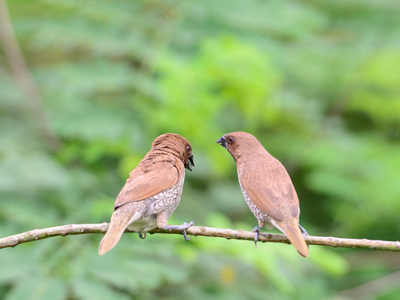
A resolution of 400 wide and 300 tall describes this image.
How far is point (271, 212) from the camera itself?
9.66 ft

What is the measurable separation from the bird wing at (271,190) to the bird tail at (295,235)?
0.07 m

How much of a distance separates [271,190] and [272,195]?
43 millimetres

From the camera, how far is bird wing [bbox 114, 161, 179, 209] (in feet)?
10.1

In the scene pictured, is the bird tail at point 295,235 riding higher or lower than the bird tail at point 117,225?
higher

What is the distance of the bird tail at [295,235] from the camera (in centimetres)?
251

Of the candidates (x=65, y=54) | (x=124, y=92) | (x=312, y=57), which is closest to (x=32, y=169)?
(x=124, y=92)

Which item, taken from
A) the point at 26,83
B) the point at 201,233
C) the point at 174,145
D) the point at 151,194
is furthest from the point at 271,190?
the point at 26,83

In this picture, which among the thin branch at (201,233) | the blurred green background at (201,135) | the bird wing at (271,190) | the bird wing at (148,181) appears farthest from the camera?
the blurred green background at (201,135)

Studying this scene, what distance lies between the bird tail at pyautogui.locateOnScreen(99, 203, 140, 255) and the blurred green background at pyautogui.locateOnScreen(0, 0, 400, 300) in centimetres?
96

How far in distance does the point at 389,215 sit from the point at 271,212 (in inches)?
169

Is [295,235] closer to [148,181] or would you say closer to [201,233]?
[201,233]

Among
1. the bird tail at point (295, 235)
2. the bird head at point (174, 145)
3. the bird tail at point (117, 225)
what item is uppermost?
the bird head at point (174, 145)

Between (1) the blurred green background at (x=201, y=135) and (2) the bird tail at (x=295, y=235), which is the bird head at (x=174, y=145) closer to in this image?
(1) the blurred green background at (x=201, y=135)

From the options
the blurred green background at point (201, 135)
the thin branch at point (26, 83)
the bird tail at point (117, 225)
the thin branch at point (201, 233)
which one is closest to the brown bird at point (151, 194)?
the bird tail at point (117, 225)
